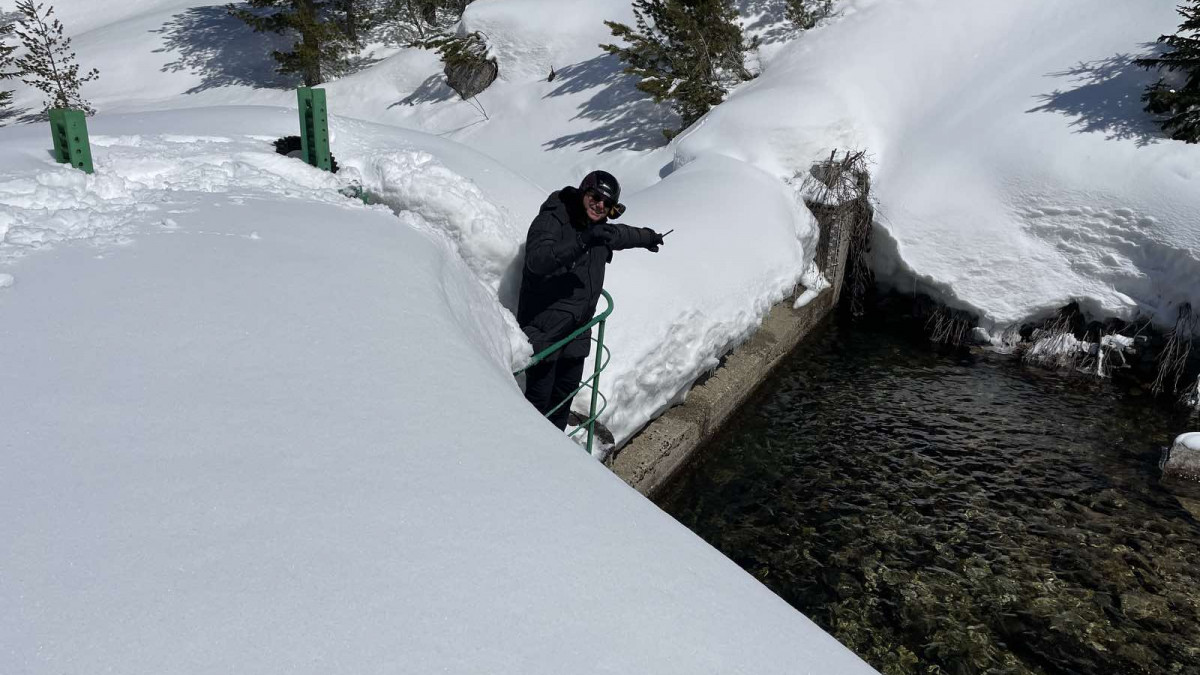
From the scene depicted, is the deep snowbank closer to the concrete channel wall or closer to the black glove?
the black glove

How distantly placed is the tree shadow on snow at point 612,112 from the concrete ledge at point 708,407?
5379 mm

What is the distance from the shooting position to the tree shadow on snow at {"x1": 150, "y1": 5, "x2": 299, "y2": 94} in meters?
20.2

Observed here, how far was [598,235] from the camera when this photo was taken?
467cm

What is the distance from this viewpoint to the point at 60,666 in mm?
1567

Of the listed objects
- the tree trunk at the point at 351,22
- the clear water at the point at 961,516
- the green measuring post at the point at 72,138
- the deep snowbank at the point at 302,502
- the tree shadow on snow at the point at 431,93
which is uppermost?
the green measuring post at the point at 72,138

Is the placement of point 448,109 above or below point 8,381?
below

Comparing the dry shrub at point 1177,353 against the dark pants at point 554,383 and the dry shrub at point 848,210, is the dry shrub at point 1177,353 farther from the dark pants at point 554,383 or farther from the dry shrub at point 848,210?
the dark pants at point 554,383

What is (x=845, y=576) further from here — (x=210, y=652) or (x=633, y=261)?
(x=210, y=652)

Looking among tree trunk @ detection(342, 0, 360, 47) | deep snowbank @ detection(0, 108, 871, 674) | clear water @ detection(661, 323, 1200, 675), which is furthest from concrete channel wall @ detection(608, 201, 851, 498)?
tree trunk @ detection(342, 0, 360, 47)

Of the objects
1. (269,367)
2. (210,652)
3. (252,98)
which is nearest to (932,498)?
(269,367)

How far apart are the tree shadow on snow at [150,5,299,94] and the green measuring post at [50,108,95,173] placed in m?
16.4

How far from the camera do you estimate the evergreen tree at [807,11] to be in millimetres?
13648

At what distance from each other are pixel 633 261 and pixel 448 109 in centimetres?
1201

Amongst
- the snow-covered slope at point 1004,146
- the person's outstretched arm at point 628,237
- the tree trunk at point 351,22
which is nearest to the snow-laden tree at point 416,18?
the tree trunk at point 351,22
